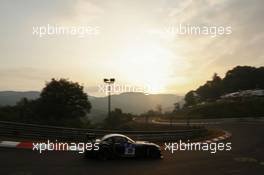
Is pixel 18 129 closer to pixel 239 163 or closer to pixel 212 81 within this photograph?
pixel 239 163

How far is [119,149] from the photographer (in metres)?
17.3

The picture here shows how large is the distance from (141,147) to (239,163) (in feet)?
14.9

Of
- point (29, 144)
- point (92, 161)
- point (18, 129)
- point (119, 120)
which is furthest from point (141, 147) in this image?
point (119, 120)

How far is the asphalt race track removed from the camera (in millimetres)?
14023

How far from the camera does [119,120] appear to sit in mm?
57531

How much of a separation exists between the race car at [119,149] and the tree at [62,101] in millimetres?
39602

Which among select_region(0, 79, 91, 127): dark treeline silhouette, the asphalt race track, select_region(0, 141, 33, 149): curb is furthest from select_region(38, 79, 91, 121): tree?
the asphalt race track

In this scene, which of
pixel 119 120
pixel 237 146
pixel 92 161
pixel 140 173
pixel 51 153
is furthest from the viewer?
pixel 119 120

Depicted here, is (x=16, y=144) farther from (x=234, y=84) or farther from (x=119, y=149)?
(x=234, y=84)

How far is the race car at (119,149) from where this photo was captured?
1702 centimetres

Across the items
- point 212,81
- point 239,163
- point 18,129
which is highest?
point 212,81

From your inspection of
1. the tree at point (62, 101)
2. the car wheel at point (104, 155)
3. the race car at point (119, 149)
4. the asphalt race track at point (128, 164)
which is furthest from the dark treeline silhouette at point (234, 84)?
the car wheel at point (104, 155)

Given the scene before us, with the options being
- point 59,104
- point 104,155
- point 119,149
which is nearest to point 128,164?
point 119,149

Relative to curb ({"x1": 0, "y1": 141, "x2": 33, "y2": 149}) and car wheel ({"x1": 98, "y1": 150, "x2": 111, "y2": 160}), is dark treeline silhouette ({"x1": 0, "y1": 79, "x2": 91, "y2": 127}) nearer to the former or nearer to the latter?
curb ({"x1": 0, "y1": 141, "x2": 33, "y2": 149})
